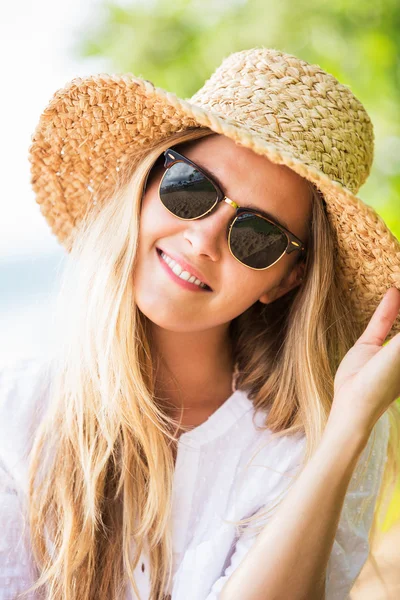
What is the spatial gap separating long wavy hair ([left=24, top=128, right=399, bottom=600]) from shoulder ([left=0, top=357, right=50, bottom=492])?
0.17 ft

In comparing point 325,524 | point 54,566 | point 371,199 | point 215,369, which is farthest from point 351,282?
point 371,199

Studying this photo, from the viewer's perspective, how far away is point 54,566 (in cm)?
176

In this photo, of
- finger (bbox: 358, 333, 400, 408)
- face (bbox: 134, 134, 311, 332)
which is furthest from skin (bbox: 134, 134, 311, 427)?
finger (bbox: 358, 333, 400, 408)

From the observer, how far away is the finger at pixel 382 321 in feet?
6.06

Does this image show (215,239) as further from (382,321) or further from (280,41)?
(280,41)

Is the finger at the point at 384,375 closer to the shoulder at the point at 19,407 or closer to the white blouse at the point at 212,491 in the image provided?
the white blouse at the point at 212,491

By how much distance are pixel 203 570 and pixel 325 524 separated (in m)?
0.49

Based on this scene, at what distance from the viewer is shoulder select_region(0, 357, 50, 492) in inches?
74.9

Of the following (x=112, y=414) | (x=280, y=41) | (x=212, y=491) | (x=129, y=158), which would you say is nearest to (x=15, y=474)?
(x=112, y=414)

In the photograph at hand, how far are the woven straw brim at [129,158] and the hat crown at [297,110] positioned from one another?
0.18 ft

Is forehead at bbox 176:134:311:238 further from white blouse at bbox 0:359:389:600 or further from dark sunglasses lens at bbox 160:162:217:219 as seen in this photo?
white blouse at bbox 0:359:389:600

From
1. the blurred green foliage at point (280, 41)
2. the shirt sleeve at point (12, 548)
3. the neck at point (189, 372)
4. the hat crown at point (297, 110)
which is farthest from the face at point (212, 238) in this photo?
the blurred green foliage at point (280, 41)

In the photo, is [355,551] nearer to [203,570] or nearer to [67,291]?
[203,570]

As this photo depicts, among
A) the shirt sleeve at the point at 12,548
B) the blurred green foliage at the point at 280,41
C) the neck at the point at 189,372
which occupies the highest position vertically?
the blurred green foliage at the point at 280,41
